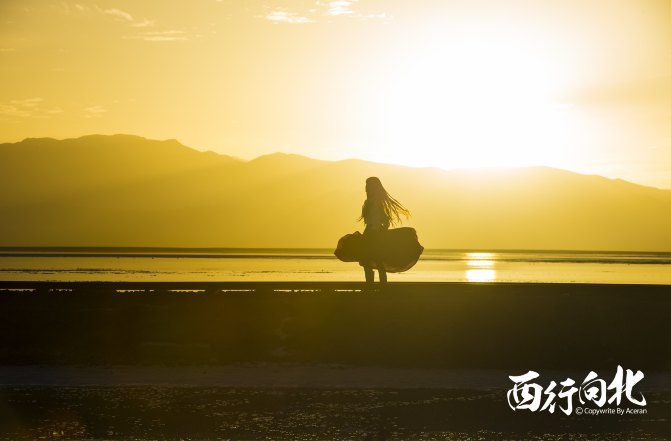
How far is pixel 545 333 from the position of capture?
674 inches

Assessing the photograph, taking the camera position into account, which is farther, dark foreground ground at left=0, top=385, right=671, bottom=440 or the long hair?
the long hair

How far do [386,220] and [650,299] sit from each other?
558cm

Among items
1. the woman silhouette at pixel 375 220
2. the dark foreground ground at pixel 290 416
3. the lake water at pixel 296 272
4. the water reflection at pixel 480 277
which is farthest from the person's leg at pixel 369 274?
the water reflection at pixel 480 277

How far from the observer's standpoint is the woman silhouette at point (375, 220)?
20094 millimetres

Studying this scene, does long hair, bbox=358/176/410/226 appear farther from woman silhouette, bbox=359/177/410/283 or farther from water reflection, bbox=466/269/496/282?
water reflection, bbox=466/269/496/282

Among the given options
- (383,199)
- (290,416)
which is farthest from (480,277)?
(290,416)

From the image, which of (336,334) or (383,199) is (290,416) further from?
(383,199)

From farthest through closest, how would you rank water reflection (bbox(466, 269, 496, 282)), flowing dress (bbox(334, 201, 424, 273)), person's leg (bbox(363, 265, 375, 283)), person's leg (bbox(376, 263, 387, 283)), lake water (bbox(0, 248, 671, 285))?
water reflection (bbox(466, 269, 496, 282)) < lake water (bbox(0, 248, 671, 285)) < flowing dress (bbox(334, 201, 424, 273)) < person's leg (bbox(363, 265, 375, 283)) < person's leg (bbox(376, 263, 387, 283))

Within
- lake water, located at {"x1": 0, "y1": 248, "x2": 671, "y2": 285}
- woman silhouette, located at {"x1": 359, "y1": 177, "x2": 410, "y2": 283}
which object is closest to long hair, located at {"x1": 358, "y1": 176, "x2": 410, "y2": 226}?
woman silhouette, located at {"x1": 359, "y1": 177, "x2": 410, "y2": 283}

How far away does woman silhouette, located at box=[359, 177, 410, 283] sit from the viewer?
20094 millimetres

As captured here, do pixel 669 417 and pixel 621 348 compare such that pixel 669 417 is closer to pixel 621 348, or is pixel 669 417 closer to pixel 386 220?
pixel 621 348

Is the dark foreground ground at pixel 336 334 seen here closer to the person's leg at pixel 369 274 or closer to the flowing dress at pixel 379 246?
the person's leg at pixel 369 274

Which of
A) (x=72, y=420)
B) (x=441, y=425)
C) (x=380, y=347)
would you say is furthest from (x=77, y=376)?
(x=441, y=425)

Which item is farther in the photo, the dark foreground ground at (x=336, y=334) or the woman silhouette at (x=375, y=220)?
the woman silhouette at (x=375, y=220)
